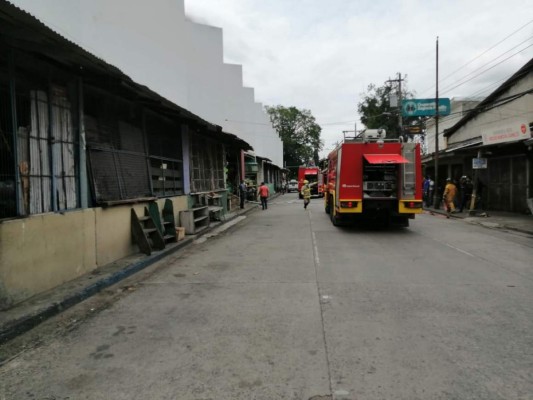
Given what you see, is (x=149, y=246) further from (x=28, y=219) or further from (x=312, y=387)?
(x=312, y=387)

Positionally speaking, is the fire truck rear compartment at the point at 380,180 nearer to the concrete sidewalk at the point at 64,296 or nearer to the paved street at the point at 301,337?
the paved street at the point at 301,337

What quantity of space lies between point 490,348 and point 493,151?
20146 mm

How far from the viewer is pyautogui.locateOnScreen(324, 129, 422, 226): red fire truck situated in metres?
13.7

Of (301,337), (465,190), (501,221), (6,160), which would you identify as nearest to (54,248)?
(6,160)

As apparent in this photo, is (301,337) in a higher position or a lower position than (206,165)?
lower

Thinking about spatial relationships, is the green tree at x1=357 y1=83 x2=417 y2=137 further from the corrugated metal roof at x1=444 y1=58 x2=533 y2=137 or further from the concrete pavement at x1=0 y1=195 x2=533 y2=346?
the concrete pavement at x1=0 y1=195 x2=533 y2=346

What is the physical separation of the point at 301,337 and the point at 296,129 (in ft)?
276

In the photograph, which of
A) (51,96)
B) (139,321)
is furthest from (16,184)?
(139,321)

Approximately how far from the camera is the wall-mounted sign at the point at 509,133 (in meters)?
16.1

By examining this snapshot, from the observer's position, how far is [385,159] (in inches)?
530

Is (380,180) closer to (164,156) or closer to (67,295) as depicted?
(164,156)

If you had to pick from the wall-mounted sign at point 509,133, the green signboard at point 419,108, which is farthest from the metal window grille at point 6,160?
the green signboard at point 419,108

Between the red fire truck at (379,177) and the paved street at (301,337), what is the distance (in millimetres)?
5040

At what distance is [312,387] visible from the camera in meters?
3.50
